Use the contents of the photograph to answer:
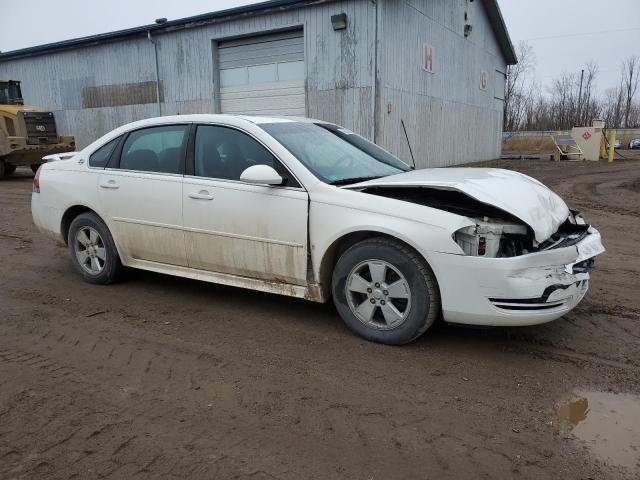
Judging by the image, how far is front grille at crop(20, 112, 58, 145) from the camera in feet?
56.0

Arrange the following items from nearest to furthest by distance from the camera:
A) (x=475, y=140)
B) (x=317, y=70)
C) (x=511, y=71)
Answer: (x=317, y=70), (x=475, y=140), (x=511, y=71)

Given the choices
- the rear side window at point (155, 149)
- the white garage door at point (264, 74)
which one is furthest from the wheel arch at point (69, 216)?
the white garage door at point (264, 74)

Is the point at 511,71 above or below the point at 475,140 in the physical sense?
above

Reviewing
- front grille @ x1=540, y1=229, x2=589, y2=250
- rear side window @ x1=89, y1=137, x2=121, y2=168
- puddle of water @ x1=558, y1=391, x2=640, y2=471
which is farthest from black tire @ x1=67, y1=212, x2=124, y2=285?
puddle of water @ x1=558, y1=391, x2=640, y2=471

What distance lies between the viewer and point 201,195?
4543 mm

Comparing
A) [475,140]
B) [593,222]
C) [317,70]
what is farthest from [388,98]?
[475,140]

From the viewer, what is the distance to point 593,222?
29.6 ft

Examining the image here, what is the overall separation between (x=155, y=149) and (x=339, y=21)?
36.7ft

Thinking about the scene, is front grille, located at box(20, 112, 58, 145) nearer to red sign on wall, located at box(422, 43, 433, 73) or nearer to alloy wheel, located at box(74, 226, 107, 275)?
red sign on wall, located at box(422, 43, 433, 73)

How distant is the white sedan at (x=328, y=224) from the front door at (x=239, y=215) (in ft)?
0.04

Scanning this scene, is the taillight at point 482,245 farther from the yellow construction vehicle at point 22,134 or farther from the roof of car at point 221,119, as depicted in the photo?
the yellow construction vehicle at point 22,134

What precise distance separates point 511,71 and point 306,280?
2653 inches

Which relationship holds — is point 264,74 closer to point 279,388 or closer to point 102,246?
point 102,246

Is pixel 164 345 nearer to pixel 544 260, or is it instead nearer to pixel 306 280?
pixel 306 280
